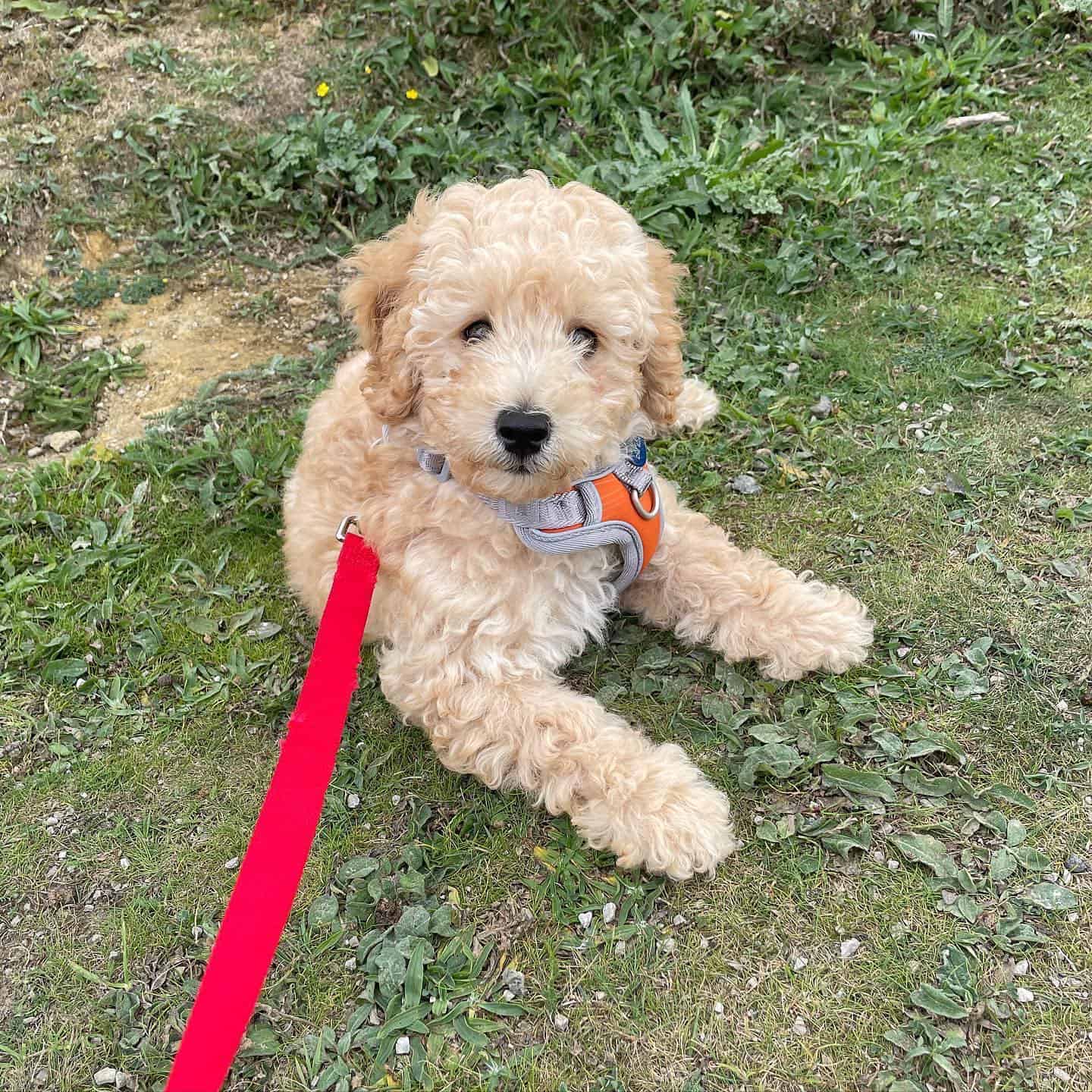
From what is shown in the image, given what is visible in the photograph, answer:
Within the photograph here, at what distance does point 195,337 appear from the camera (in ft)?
19.2

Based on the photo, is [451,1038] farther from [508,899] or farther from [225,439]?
[225,439]

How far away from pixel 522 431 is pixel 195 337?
3.90 m

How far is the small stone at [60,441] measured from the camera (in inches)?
210

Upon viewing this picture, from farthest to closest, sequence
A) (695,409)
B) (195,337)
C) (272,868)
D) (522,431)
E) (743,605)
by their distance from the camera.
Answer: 1. (195,337)
2. (695,409)
3. (743,605)
4. (522,431)
5. (272,868)

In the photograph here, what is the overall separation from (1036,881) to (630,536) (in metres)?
1.86

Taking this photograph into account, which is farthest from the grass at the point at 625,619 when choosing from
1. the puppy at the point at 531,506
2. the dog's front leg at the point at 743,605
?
the puppy at the point at 531,506

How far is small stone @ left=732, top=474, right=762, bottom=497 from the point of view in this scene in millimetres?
4590

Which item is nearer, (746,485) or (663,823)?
(663,823)

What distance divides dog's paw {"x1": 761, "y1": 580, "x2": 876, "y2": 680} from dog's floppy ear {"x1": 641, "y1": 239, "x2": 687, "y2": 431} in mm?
1041

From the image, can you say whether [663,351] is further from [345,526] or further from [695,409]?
[695,409]

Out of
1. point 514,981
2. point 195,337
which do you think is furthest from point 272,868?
point 195,337

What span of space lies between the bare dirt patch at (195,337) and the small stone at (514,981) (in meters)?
3.91

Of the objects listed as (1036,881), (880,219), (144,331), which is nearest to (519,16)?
(880,219)

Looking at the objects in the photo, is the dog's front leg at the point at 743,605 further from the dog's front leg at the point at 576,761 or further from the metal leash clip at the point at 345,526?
the metal leash clip at the point at 345,526
